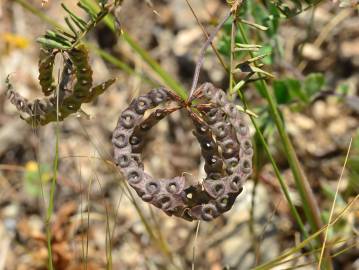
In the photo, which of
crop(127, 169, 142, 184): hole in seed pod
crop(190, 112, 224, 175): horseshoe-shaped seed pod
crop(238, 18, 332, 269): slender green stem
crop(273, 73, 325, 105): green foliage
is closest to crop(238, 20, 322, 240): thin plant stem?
crop(238, 18, 332, 269): slender green stem

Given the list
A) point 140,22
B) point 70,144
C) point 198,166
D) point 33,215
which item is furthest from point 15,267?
point 140,22

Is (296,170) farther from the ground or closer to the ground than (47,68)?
closer to the ground

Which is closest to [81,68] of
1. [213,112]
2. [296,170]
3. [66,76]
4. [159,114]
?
[66,76]

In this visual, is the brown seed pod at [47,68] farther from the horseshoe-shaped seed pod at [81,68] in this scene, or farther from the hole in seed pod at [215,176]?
the hole in seed pod at [215,176]

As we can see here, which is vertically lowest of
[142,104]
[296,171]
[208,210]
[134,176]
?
[296,171]

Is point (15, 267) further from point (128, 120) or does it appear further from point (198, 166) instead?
point (128, 120)

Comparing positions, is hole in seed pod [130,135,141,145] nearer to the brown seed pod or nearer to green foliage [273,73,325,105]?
the brown seed pod

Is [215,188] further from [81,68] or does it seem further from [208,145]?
[81,68]
